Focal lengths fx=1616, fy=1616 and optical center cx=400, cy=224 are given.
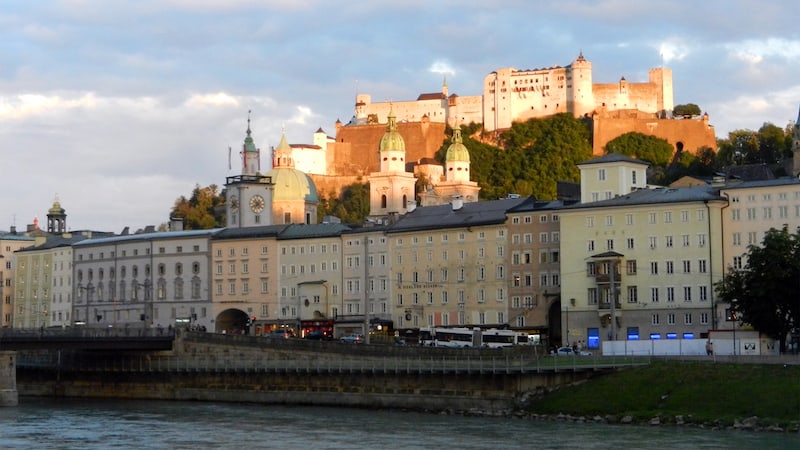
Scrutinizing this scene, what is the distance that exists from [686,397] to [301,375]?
2652 cm

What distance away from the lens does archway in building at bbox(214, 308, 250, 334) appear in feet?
458

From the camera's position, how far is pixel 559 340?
118 meters

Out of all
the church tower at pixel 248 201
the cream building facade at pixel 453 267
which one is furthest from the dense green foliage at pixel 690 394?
the church tower at pixel 248 201

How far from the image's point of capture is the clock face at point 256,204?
16438 cm

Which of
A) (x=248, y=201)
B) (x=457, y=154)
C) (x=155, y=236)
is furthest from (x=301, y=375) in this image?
(x=457, y=154)

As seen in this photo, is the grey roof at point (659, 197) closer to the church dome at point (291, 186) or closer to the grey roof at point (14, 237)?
the church dome at point (291, 186)

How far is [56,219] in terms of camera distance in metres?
186

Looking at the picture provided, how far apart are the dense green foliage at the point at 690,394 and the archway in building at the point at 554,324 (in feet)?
117

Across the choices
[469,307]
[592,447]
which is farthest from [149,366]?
[592,447]

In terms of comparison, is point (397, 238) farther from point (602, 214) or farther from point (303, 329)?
point (602, 214)

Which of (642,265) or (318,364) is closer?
(318,364)

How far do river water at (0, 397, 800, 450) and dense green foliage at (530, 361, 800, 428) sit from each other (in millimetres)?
1971

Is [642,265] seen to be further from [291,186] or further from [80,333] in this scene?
[291,186]

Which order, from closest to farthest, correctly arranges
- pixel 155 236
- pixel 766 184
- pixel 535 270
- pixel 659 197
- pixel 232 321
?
pixel 766 184, pixel 659 197, pixel 535 270, pixel 232 321, pixel 155 236
